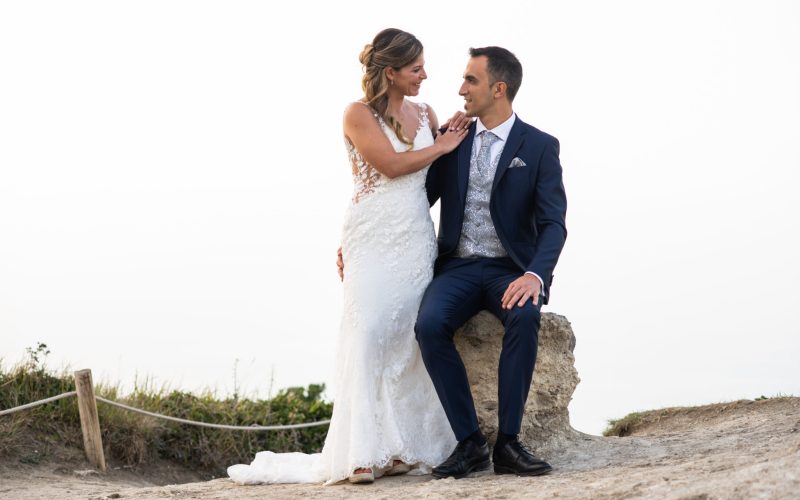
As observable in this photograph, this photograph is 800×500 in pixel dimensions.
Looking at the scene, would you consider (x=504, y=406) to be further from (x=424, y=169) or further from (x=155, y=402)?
(x=155, y=402)

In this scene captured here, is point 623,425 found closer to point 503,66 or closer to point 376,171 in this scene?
point 376,171

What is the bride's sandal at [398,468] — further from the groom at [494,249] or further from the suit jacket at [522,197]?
the suit jacket at [522,197]

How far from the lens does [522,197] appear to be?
5957 mm

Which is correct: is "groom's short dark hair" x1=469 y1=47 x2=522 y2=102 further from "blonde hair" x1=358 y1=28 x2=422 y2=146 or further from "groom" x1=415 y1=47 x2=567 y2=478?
"blonde hair" x1=358 y1=28 x2=422 y2=146

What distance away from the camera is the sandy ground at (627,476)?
13.5ft

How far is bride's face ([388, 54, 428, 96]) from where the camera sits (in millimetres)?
6121

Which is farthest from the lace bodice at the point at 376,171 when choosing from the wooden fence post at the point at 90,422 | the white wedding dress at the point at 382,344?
the wooden fence post at the point at 90,422

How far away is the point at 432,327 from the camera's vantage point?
561cm

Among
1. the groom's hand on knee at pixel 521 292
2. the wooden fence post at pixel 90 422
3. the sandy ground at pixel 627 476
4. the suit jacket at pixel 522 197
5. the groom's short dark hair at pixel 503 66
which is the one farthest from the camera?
the wooden fence post at pixel 90 422

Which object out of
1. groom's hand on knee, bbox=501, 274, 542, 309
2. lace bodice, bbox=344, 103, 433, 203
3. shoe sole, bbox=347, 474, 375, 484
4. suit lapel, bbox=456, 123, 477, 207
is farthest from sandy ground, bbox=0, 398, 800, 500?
lace bodice, bbox=344, 103, 433, 203

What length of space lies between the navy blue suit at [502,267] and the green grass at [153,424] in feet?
16.0

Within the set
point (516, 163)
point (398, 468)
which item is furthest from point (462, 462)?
point (516, 163)

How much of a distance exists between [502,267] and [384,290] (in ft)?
2.51

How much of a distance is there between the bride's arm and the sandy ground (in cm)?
197
